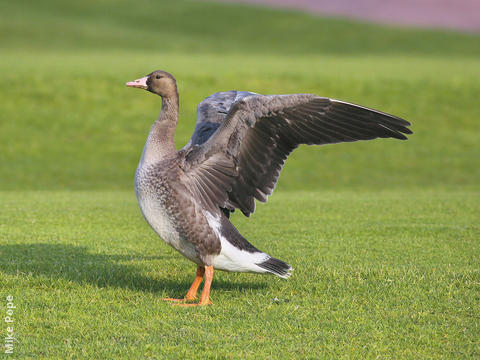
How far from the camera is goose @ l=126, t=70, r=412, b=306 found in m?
6.70

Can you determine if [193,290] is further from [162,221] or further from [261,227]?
[261,227]

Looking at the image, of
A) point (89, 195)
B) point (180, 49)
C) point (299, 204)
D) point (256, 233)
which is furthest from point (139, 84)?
point (180, 49)

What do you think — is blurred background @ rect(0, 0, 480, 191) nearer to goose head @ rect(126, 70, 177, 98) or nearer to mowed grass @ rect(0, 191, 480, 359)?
mowed grass @ rect(0, 191, 480, 359)

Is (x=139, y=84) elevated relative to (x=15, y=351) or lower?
elevated

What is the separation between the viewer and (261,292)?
7.40 metres

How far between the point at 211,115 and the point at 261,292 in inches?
89.8

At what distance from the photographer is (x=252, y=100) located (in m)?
6.61

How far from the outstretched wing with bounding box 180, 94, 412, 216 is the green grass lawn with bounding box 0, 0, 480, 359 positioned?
1369mm

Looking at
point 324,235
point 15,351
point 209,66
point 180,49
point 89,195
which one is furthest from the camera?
point 180,49

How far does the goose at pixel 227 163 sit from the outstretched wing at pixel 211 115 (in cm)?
53

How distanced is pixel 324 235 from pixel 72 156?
1482 cm

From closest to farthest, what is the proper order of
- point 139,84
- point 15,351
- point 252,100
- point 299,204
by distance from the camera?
point 15,351
point 252,100
point 139,84
point 299,204

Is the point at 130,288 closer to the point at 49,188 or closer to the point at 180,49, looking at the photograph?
the point at 49,188

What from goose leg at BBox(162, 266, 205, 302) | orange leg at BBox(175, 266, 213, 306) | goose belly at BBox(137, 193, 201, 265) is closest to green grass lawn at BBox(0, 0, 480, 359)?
orange leg at BBox(175, 266, 213, 306)
